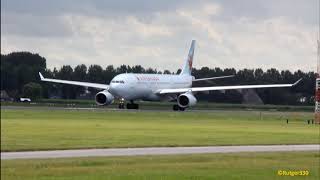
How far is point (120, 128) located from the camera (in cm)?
4319

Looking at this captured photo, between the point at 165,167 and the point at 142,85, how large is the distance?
59.3m

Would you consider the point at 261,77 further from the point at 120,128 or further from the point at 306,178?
the point at 306,178

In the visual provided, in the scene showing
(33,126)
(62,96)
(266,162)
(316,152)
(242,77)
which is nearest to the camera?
(266,162)

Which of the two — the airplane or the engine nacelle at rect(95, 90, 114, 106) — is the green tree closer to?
the airplane

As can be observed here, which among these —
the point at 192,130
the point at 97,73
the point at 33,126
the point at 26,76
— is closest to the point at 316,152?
the point at 192,130

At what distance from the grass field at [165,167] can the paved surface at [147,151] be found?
53.4 inches

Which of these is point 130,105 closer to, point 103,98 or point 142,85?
point 142,85

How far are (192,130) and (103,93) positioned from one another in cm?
3817

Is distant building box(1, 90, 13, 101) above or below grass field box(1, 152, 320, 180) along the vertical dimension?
above

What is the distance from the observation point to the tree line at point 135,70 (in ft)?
282

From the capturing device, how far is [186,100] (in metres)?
→ 79.2

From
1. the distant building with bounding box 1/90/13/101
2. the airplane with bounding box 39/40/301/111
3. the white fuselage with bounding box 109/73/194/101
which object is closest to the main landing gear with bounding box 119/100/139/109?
the airplane with bounding box 39/40/301/111

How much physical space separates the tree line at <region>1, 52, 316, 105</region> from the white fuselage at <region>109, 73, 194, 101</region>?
9981 millimetres

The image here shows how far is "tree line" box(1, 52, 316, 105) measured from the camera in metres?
85.8
